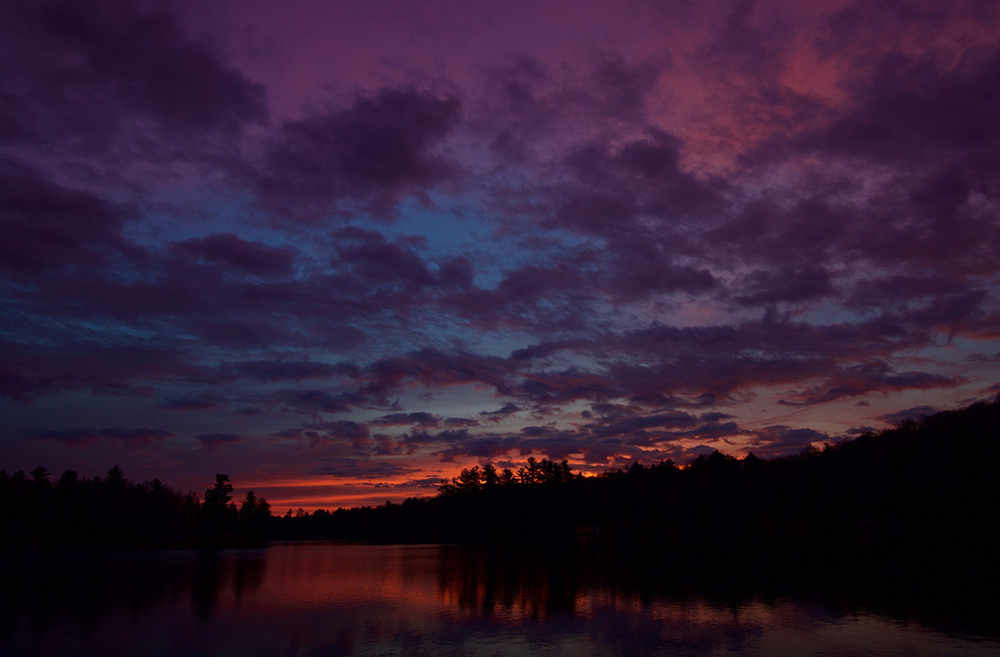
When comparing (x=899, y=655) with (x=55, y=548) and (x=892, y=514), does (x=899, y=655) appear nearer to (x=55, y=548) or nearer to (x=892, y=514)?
(x=892, y=514)

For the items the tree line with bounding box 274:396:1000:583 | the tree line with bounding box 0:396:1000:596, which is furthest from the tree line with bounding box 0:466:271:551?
the tree line with bounding box 274:396:1000:583

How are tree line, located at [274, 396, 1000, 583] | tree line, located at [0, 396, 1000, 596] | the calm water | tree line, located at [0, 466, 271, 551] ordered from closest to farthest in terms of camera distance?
the calm water → tree line, located at [274, 396, 1000, 583] → tree line, located at [0, 396, 1000, 596] → tree line, located at [0, 466, 271, 551]

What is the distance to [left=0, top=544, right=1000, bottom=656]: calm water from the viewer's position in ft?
75.3

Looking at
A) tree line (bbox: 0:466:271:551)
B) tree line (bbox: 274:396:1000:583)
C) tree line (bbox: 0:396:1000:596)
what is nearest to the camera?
tree line (bbox: 274:396:1000:583)

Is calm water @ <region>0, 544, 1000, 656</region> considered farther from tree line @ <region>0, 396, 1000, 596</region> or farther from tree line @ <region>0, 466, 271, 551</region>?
tree line @ <region>0, 466, 271, 551</region>

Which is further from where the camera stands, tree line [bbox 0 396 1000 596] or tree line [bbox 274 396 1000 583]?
tree line [bbox 0 396 1000 596]

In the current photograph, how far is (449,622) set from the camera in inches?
1163

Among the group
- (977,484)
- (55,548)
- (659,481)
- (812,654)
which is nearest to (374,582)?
(812,654)

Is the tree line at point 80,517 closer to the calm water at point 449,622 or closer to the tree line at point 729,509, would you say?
the tree line at point 729,509

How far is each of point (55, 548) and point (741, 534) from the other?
129625 millimetres

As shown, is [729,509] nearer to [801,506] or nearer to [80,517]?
[801,506]

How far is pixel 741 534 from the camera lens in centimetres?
11488

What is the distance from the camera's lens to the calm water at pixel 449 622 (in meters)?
22.9

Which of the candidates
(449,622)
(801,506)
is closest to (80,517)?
(449,622)
